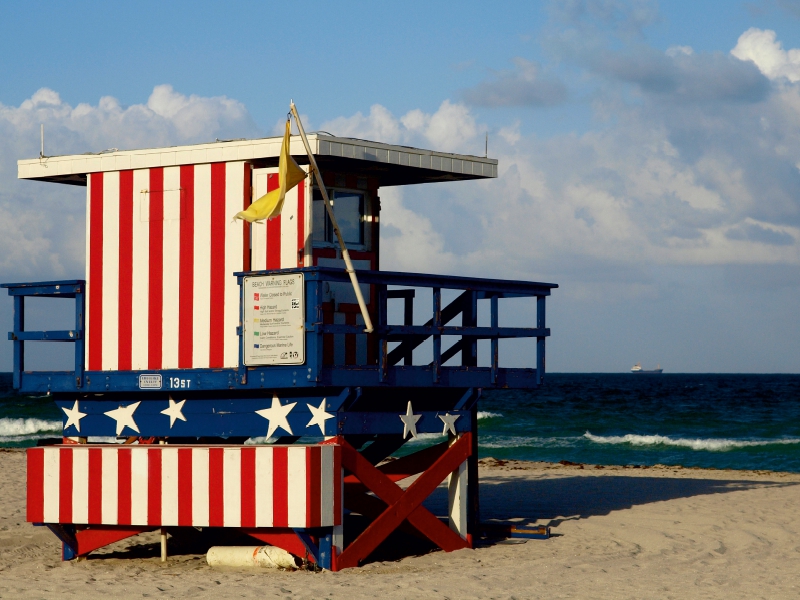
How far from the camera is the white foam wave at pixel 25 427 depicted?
47.3m

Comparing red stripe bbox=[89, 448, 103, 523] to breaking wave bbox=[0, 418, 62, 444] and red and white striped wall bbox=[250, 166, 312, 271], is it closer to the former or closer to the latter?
red and white striped wall bbox=[250, 166, 312, 271]

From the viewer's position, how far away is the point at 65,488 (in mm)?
11742

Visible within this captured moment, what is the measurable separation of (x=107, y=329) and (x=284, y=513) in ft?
10.2

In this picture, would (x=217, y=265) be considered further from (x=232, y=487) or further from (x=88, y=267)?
(x=232, y=487)

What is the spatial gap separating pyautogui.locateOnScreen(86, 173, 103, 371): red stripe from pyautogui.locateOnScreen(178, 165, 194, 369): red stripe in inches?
42.9

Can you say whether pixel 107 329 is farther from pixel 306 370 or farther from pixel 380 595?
pixel 380 595

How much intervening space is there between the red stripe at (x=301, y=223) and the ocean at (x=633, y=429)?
22.4 m

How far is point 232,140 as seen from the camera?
11594 millimetres

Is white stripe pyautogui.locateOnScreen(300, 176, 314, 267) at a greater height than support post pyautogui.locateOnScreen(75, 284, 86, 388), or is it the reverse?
white stripe pyautogui.locateOnScreen(300, 176, 314, 267)

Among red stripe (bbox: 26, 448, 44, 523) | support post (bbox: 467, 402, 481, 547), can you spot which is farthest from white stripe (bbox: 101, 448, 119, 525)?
support post (bbox: 467, 402, 481, 547)

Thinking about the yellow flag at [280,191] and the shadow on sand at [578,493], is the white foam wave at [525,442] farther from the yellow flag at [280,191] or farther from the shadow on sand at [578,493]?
the yellow flag at [280,191]

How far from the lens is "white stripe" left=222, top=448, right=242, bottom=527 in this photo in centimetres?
1083

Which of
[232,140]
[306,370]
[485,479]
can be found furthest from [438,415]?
[485,479]

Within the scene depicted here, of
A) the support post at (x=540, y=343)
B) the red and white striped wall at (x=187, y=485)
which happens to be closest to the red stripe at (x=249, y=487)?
the red and white striped wall at (x=187, y=485)
